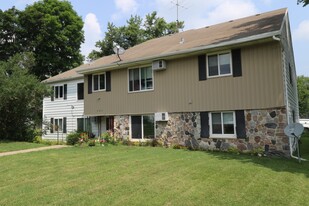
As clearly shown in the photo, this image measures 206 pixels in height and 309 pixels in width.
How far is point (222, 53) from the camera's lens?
12.1 m

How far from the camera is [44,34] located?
32.5 m

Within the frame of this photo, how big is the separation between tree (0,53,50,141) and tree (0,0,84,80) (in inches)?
533

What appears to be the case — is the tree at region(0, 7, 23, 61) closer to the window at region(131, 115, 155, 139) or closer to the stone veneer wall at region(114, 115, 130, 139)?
the stone veneer wall at region(114, 115, 130, 139)

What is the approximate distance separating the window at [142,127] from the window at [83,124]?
4.15 meters

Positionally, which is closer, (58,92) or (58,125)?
(58,125)

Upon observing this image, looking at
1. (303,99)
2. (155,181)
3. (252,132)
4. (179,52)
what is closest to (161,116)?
(179,52)

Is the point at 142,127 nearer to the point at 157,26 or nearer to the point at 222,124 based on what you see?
the point at 222,124

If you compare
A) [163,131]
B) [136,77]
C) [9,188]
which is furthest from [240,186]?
[136,77]

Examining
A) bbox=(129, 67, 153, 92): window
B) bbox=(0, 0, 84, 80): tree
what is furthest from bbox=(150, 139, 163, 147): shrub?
bbox=(0, 0, 84, 80): tree

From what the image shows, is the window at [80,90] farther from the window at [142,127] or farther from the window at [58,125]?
the window at [142,127]

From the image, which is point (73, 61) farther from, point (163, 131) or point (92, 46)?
point (163, 131)

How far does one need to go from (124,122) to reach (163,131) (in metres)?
2.65

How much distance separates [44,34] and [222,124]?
27.2 meters

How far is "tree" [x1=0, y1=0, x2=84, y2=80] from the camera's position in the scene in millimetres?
31906
